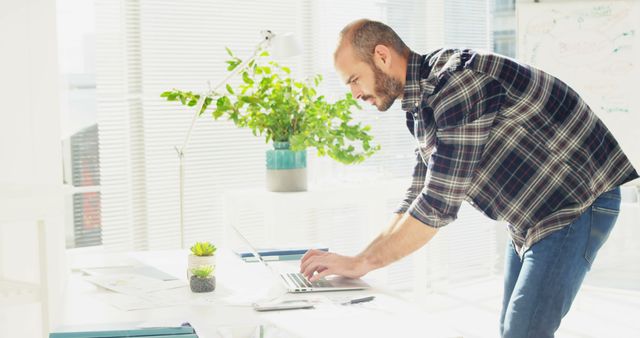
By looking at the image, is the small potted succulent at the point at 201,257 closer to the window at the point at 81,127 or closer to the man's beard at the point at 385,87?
the man's beard at the point at 385,87

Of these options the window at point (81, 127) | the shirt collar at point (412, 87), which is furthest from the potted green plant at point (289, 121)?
the shirt collar at point (412, 87)

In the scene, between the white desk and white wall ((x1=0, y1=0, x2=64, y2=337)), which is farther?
the white desk

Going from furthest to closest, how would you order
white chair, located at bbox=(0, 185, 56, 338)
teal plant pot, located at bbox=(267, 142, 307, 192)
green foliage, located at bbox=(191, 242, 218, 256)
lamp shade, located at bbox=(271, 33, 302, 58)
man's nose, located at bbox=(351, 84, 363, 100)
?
teal plant pot, located at bbox=(267, 142, 307, 192), lamp shade, located at bbox=(271, 33, 302, 58), man's nose, located at bbox=(351, 84, 363, 100), green foliage, located at bbox=(191, 242, 218, 256), white chair, located at bbox=(0, 185, 56, 338)

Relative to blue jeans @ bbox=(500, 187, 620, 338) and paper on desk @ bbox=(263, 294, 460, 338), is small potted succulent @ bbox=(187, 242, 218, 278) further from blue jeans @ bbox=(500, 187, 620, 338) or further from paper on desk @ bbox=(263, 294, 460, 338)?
blue jeans @ bbox=(500, 187, 620, 338)

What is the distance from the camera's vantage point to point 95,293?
1962 mm

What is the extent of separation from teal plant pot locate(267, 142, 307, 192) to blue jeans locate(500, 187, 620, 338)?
5.14 feet

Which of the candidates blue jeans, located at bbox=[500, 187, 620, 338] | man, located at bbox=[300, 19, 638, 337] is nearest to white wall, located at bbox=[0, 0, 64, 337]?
man, located at bbox=[300, 19, 638, 337]

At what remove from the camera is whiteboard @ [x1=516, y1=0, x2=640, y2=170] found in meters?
4.23

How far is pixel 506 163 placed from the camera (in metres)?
2.06

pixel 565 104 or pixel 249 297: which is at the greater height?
pixel 565 104

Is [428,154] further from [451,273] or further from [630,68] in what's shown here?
[451,273]

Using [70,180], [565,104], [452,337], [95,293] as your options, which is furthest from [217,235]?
[452,337]

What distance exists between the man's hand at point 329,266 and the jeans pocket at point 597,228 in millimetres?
600

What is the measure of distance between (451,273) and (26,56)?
3971 millimetres
